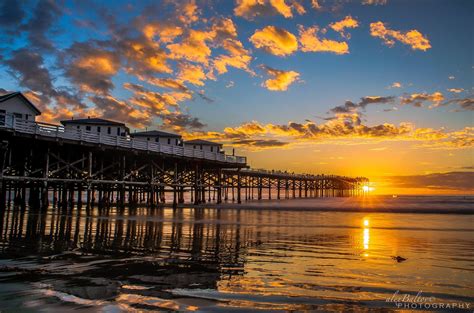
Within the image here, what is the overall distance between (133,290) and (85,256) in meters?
3.67

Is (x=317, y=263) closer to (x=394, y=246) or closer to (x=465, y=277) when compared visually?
(x=465, y=277)

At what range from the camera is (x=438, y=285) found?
6.53 metres

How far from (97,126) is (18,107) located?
406 inches

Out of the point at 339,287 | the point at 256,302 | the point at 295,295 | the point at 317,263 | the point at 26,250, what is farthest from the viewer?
the point at 26,250

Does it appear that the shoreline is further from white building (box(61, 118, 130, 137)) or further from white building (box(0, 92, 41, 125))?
white building (box(0, 92, 41, 125))

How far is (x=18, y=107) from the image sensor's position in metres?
32.9

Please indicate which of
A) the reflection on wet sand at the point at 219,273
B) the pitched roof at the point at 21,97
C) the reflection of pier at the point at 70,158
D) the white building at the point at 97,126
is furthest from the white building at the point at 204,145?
the reflection on wet sand at the point at 219,273

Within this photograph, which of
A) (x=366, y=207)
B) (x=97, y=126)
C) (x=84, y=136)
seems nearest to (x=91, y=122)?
(x=97, y=126)

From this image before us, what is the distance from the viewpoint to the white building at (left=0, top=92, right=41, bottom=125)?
A: 104ft

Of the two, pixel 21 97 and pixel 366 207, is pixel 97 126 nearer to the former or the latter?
pixel 21 97

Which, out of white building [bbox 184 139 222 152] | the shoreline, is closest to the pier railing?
the shoreline

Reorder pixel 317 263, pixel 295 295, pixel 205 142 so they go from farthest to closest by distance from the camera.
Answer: pixel 205 142, pixel 317 263, pixel 295 295

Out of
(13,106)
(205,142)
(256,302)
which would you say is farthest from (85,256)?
(205,142)

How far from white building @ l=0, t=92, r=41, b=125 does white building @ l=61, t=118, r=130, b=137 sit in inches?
293
